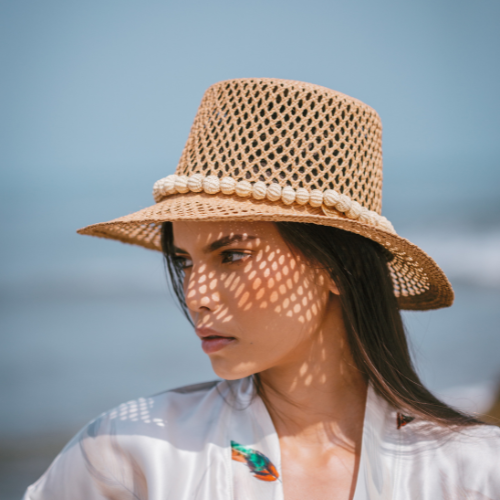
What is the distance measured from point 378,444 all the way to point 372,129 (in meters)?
0.96

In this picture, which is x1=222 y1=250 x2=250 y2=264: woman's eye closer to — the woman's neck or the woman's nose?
the woman's nose

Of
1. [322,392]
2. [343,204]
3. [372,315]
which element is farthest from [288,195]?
[322,392]

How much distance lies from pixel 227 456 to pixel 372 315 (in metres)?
0.62

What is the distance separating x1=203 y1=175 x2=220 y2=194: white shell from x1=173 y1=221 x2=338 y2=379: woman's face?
3.6 inches

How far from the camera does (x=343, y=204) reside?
3.96 feet

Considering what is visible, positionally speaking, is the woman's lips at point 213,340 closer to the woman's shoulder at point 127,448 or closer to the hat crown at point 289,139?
the woman's shoulder at point 127,448

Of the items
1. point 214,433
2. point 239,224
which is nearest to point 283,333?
point 239,224

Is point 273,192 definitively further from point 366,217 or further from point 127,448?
point 127,448

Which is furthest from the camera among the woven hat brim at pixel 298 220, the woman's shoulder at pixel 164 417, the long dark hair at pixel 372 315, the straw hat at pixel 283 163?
the woman's shoulder at pixel 164 417

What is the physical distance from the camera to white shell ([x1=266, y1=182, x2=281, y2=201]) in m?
1.18

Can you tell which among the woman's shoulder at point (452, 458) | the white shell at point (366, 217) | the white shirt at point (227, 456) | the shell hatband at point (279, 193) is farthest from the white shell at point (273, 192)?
the woman's shoulder at point (452, 458)

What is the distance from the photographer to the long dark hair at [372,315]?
1.29 m

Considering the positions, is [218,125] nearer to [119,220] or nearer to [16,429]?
[119,220]

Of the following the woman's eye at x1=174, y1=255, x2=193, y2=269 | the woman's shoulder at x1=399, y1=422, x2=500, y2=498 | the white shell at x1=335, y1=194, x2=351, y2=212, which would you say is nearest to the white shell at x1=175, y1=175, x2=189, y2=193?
the woman's eye at x1=174, y1=255, x2=193, y2=269
